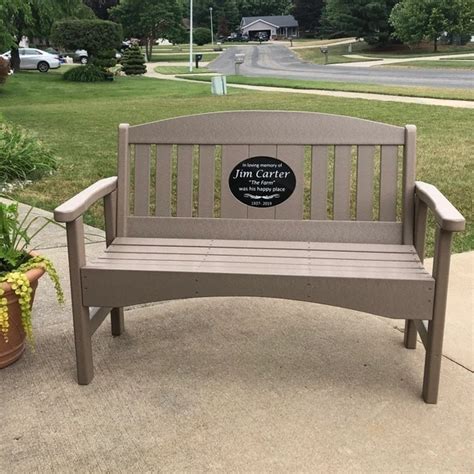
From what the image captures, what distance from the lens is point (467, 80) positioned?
23594mm

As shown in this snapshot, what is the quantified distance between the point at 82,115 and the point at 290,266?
12.1 metres

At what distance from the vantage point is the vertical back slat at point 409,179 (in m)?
2.92

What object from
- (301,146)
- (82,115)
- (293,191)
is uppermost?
(301,146)

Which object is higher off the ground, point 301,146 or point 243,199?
point 301,146

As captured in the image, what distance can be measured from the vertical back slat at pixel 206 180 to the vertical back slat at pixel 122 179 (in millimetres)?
363

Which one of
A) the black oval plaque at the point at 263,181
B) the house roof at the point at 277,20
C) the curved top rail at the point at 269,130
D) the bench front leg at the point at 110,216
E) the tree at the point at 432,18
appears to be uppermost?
the house roof at the point at 277,20

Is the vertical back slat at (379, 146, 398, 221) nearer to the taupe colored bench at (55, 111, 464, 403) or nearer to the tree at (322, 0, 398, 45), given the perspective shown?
the taupe colored bench at (55, 111, 464, 403)

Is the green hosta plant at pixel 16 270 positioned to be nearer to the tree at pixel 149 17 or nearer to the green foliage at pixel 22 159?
the green foliage at pixel 22 159


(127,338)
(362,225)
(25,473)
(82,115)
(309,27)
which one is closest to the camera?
(25,473)

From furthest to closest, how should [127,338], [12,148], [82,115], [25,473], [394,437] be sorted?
[82,115] → [12,148] → [127,338] → [394,437] → [25,473]

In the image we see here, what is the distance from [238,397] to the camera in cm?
267

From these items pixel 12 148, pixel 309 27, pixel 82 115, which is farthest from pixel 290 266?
Answer: pixel 309 27

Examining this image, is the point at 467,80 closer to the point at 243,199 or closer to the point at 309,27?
the point at 243,199

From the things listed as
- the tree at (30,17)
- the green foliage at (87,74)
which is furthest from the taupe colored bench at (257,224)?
the green foliage at (87,74)
